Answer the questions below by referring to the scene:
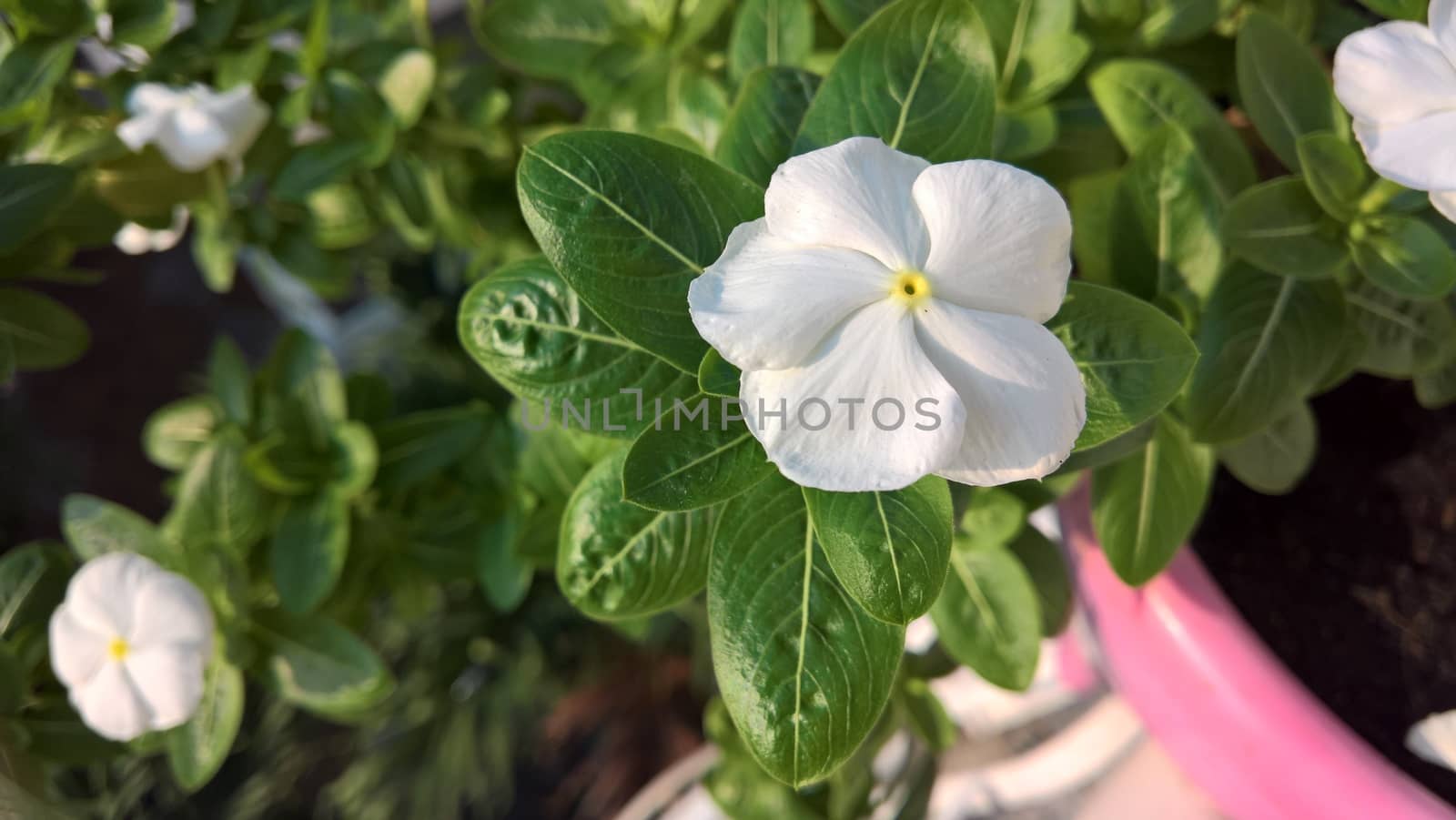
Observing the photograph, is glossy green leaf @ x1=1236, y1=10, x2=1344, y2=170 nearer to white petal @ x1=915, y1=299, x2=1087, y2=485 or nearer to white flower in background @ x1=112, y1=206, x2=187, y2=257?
white petal @ x1=915, y1=299, x2=1087, y2=485

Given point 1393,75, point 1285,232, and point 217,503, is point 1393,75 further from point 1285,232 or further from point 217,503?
point 217,503

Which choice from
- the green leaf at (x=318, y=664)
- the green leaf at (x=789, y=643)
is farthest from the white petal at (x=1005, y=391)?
the green leaf at (x=318, y=664)

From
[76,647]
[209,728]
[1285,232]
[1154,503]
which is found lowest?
[209,728]

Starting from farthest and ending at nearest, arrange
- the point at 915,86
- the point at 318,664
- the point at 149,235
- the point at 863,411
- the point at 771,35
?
the point at 149,235, the point at 318,664, the point at 771,35, the point at 915,86, the point at 863,411

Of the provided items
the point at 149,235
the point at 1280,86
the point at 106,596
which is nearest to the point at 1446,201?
the point at 1280,86

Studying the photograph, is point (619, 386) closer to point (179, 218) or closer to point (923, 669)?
point (923, 669)

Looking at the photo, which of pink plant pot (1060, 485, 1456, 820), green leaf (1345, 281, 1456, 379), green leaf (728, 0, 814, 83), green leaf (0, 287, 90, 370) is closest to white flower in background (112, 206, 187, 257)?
green leaf (0, 287, 90, 370)
